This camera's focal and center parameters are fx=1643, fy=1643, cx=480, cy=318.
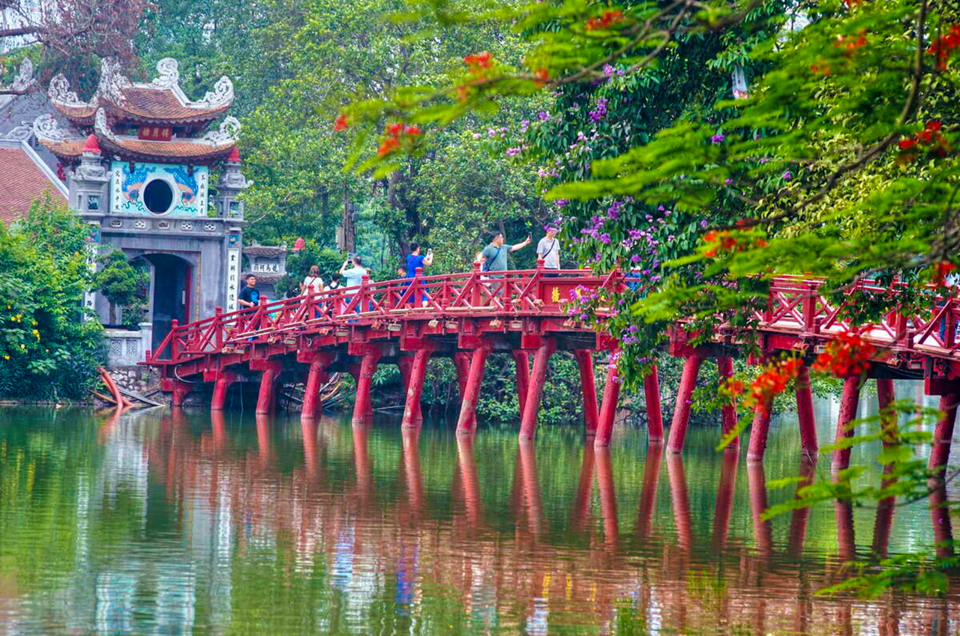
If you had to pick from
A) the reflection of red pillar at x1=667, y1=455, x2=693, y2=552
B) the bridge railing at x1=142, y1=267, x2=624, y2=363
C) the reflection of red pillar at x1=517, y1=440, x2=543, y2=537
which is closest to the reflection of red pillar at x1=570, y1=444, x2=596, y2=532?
the reflection of red pillar at x1=517, y1=440, x2=543, y2=537

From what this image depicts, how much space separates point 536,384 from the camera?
28.5 metres

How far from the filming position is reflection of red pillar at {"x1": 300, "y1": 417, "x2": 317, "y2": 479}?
21.5 meters

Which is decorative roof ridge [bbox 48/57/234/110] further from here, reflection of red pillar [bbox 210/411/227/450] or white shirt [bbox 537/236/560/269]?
white shirt [bbox 537/236/560/269]

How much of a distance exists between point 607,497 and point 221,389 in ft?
57.9

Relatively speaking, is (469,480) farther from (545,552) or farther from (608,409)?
(608,409)

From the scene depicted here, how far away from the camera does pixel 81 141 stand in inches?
1521

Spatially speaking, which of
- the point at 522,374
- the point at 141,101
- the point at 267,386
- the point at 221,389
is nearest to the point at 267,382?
the point at 267,386

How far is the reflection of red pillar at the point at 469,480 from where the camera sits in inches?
654

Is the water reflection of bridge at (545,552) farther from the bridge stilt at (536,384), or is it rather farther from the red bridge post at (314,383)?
the red bridge post at (314,383)

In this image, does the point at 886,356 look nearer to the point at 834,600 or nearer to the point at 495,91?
the point at 834,600

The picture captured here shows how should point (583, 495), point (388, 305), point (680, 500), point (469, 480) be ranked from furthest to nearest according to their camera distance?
point (388, 305), point (469, 480), point (583, 495), point (680, 500)

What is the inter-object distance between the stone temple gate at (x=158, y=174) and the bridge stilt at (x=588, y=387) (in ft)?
37.6

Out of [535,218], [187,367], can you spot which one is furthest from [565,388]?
[187,367]

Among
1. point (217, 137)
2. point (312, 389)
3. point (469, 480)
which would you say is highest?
point (217, 137)
